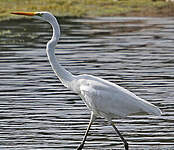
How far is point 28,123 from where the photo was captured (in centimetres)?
1130

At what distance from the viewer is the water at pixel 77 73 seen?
34.2ft

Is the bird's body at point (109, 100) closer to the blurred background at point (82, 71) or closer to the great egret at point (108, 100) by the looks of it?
the great egret at point (108, 100)

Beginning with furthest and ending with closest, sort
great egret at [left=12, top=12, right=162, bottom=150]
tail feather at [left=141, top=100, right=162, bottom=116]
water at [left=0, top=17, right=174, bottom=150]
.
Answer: water at [left=0, top=17, right=174, bottom=150]
great egret at [left=12, top=12, right=162, bottom=150]
tail feather at [left=141, top=100, right=162, bottom=116]

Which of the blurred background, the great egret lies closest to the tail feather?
the great egret

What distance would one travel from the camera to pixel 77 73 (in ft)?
52.6

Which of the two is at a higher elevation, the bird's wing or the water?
the bird's wing

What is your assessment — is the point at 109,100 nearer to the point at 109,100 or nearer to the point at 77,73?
the point at 109,100

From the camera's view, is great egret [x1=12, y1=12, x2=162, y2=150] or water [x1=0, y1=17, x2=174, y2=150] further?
water [x1=0, y1=17, x2=174, y2=150]

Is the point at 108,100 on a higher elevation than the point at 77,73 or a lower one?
higher

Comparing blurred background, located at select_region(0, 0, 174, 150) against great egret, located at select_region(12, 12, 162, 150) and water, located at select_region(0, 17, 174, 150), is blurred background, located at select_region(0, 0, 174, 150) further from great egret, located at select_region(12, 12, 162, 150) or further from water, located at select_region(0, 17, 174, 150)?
great egret, located at select_region(12, 12, 162, 150)

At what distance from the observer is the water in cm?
1043

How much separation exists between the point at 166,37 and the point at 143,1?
13.1 m

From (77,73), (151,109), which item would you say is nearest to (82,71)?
(77,73)

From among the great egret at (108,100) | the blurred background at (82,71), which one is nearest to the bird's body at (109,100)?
the great egret at (108,100)
